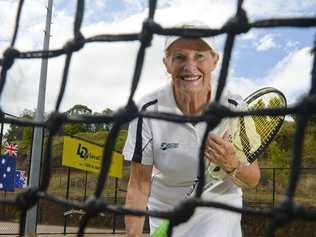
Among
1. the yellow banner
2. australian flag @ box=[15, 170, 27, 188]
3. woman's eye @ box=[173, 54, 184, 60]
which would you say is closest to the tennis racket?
woman's eye @ box=[173, 54, 184, 60]

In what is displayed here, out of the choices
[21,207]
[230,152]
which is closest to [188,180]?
[230,152]

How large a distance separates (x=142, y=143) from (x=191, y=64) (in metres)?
0.28

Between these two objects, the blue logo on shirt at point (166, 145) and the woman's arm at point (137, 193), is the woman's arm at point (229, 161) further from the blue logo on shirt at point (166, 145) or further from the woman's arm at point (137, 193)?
the woman's arm at point (137, 193)

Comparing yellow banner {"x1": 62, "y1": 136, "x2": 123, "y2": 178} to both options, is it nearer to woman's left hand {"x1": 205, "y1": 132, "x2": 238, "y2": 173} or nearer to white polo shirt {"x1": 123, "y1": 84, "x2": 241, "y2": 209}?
white polo shirt {"x1": 123, "y1": 84, "x2": 241, "y2": 209}

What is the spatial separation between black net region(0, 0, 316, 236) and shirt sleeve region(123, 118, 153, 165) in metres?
0.55

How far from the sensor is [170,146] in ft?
6.00

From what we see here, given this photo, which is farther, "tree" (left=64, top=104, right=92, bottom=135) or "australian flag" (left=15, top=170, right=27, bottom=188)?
"australian flag" (left=15, top=170, right=27, bottom=188)

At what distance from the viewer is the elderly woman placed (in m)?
1.74

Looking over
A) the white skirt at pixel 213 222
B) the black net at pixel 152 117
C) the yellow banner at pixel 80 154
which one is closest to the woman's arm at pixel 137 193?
the white skirt at pixel 213 222

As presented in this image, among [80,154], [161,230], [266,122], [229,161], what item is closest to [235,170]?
[229,161]

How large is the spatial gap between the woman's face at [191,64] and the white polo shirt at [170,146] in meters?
0.09

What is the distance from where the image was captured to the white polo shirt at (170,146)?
1.81 m

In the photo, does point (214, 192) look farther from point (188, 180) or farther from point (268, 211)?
point (268, 211)

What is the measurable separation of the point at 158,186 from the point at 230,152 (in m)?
0.39
